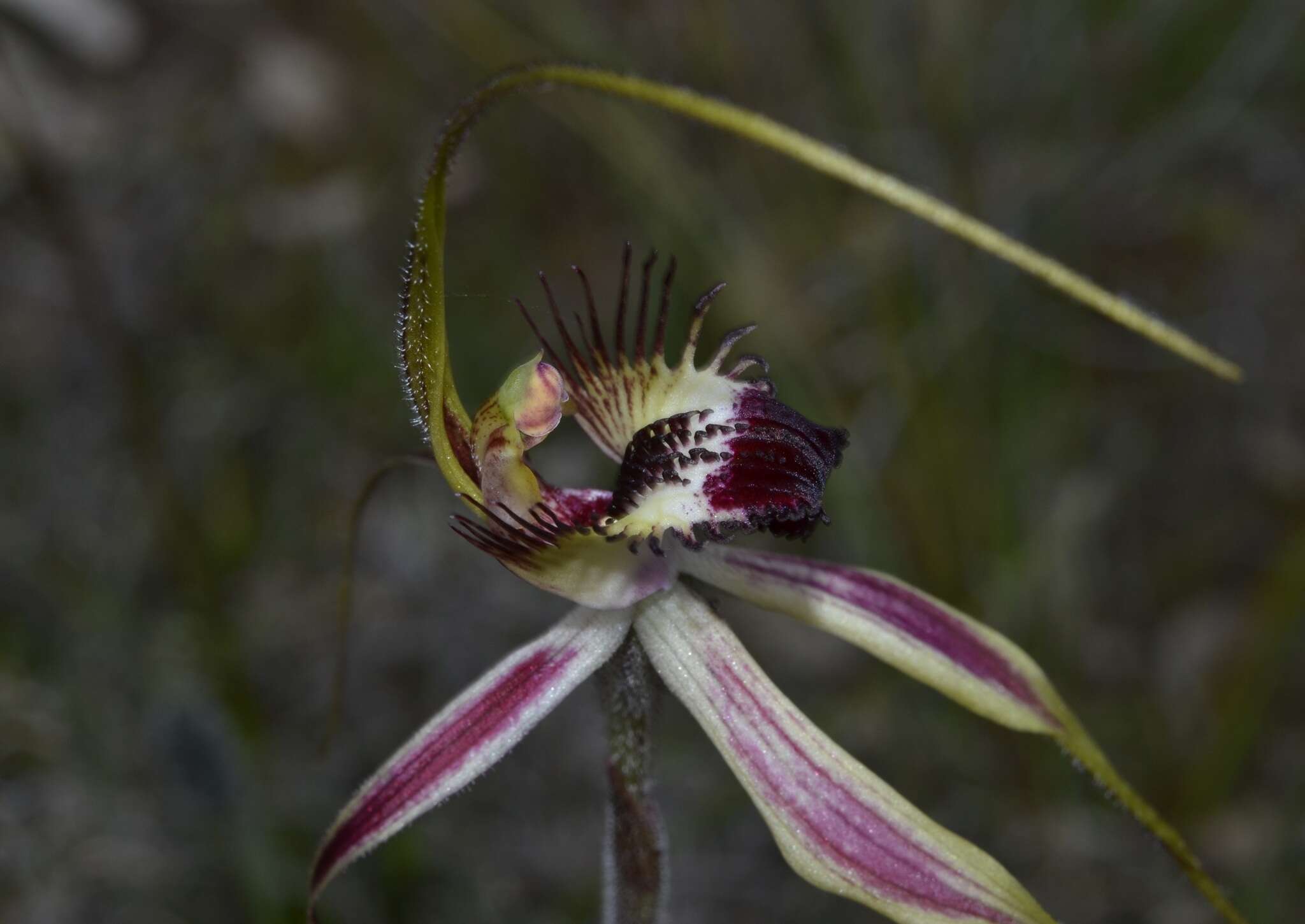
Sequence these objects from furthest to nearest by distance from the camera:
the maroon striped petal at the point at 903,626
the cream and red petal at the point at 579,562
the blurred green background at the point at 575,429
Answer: the blurred green background at the point at 575,429 < the maroon striped petal at the point at 903,626 < the cream and red petal at the point at 579,562

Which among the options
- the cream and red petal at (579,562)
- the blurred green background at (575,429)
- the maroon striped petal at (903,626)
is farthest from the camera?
the blurred green background at (575,429)

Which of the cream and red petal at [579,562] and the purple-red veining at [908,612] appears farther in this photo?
the purple-red veining at [908,612]

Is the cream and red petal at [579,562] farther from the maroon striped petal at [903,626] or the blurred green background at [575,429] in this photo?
the blurred green background at [575,429]

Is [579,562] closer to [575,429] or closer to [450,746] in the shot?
[450,746]

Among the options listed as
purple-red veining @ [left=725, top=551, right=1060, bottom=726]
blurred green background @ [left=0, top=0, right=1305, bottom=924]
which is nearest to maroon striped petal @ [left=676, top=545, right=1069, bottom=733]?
purple-red veining @ [left=725, top=551, right=1060, bottom=726]

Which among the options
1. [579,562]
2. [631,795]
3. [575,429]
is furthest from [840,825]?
[575,429]

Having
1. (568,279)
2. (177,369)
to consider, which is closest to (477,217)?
(568,279)

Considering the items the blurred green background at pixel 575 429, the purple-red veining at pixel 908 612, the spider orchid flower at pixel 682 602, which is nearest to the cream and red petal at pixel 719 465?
the spider orchid flower at pixel 682 602

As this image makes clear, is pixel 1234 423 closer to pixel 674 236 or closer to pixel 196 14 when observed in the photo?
pixel 674 236
